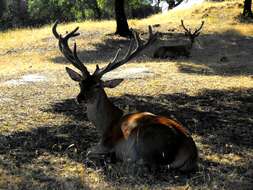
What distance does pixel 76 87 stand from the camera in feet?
41.8

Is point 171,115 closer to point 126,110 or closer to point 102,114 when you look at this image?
point 126,110

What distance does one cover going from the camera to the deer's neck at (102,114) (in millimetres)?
7223

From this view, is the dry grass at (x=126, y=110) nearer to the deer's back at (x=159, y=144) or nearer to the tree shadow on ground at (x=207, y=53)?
the tree shadow on ground at (x=207, y=53)

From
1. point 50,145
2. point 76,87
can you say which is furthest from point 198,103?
point 50,145

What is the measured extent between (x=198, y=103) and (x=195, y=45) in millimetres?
12532

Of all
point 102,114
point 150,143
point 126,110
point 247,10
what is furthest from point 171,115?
point 247,10

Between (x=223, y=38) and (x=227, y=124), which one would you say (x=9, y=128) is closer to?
(x=227, y=124)

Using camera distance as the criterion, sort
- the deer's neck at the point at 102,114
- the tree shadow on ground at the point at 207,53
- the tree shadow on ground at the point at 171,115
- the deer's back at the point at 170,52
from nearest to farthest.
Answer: the tree shadow on ground at the point at 171,115
the deer's neck at the point at 102,114
the tree shadow on ground at the point at 207,53
the deer's back at the point at 170,52

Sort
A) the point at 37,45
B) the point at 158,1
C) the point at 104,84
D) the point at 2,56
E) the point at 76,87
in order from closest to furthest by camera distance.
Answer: the point at 104,84 < the point at 76,87 < the point at 2,56 < the point at 37,45 < the point at 158,1

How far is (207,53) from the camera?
21.3 m

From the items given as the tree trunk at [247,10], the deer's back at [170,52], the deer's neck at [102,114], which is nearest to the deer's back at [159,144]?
the deer's neck at [102,114]

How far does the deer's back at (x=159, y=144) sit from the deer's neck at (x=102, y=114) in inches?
28.0

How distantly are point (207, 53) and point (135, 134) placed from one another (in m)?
15.3

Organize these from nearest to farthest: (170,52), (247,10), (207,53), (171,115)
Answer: (171,115) → (170,52) → (207,53) → (247,10)
